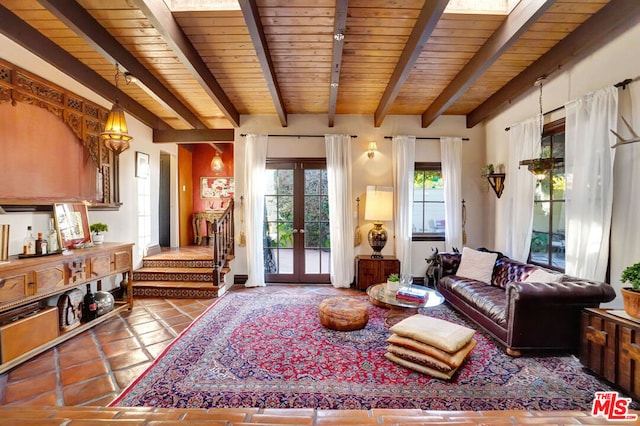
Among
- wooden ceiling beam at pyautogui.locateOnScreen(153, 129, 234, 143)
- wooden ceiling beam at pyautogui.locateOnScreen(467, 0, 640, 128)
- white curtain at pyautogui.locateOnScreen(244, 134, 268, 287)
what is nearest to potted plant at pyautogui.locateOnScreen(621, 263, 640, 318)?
wooden ceiling beam at pyautogui.locateOnScreen(467, 0, 640, 128)

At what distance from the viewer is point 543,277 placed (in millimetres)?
2973

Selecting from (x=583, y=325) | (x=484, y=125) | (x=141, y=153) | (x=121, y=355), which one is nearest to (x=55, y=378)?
(x=121, y=355)

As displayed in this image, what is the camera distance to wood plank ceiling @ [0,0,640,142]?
249 cm

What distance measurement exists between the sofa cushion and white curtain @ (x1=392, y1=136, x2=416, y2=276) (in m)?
0.92

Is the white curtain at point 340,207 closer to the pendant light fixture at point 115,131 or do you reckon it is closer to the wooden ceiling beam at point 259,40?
the wooden ceiling beam at point 259,40

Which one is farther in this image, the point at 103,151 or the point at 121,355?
the point at 103,151

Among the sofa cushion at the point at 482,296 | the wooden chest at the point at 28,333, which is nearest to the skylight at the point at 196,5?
the wooden chest at the point at 28,333

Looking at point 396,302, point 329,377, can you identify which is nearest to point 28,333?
point 329,377

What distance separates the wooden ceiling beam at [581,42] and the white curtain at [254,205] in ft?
12.4

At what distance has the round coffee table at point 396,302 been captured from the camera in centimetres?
299

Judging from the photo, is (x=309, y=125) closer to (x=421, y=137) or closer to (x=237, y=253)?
(x=421, y=137)

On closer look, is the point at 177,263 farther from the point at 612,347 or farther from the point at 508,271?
the point at 612,347

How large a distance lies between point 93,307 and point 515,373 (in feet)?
14.0

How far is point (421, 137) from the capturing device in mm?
5066
